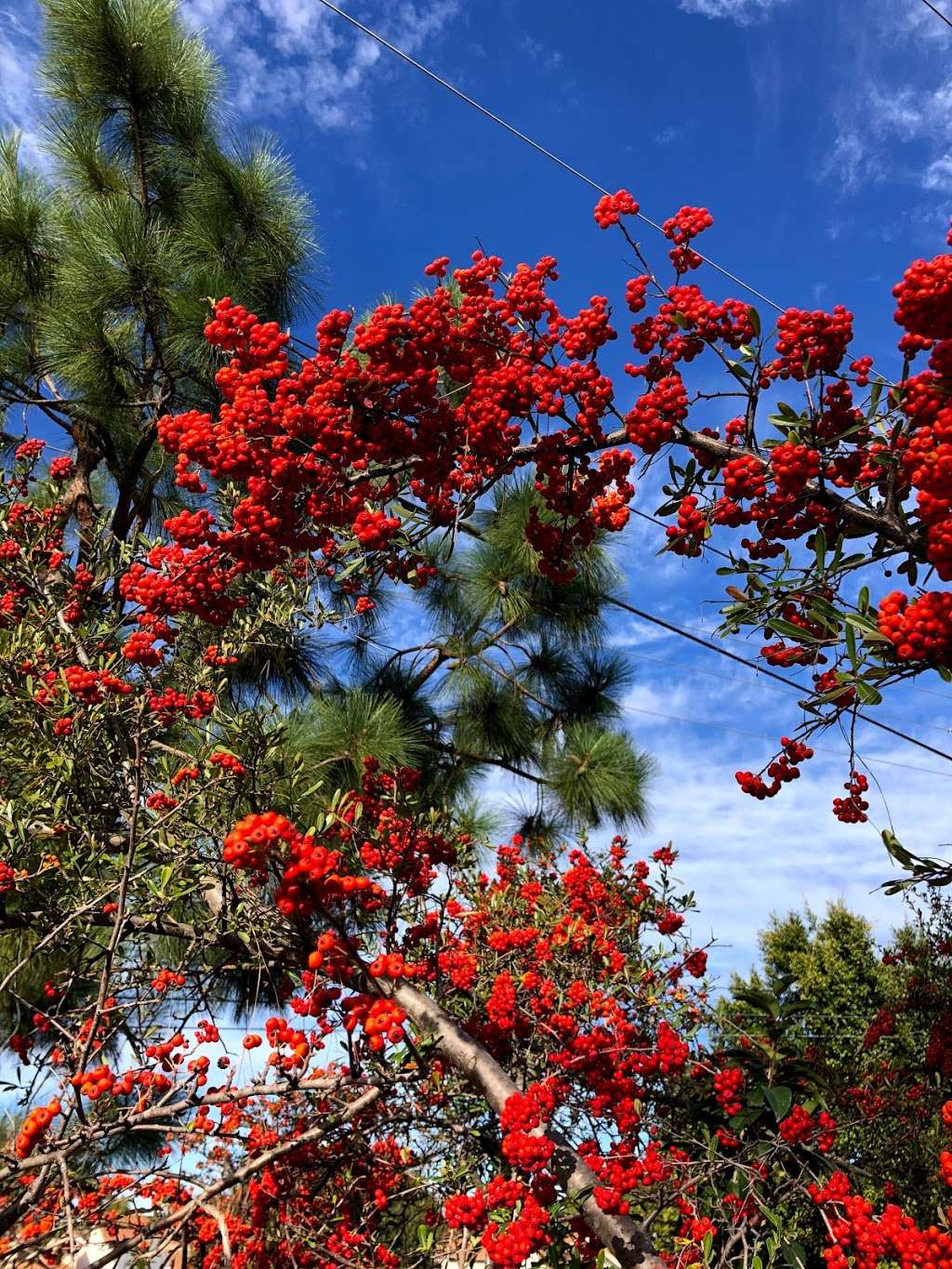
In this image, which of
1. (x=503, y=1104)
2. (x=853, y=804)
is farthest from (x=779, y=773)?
(x=503, y=1104)

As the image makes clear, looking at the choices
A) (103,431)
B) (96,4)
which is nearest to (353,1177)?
(103,431)

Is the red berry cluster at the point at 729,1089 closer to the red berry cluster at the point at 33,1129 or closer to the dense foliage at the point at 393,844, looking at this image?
the dense foliage at the point at 393,844

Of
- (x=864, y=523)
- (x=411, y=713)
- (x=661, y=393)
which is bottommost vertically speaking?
(x=864, y=523)

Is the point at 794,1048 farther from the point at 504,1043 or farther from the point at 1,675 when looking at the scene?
the point at 1,675

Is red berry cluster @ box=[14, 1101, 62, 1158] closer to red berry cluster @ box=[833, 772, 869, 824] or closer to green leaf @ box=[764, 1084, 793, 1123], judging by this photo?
red berry cluster @ box=[833, 772, 869, 824]

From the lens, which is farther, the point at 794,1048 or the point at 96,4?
the point at 96,4

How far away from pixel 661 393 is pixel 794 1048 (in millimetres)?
3665

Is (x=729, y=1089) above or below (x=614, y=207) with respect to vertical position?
below

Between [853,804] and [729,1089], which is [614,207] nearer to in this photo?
[853,804]

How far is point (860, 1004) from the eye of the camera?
950cm

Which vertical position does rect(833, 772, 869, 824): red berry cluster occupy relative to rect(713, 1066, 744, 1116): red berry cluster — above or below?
above

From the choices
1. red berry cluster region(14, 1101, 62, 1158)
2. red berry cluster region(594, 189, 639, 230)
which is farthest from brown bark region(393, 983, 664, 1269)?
red berry cluster region(594, 189, 639, 230)

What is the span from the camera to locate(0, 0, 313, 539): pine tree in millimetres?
6367

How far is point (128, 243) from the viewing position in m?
6.38
